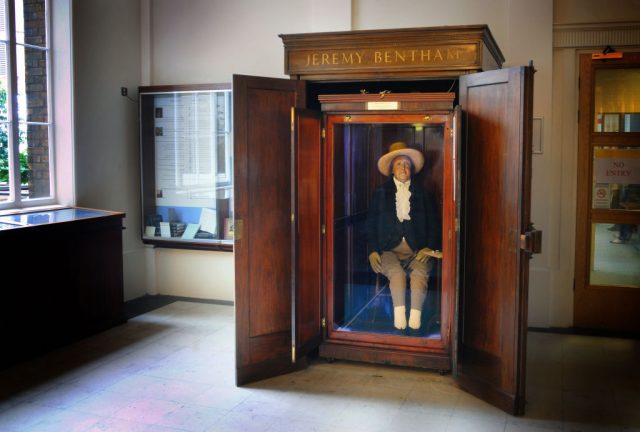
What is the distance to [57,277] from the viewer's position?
5.29 metres

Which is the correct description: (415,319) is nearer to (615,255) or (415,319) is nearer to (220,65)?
(615,255)

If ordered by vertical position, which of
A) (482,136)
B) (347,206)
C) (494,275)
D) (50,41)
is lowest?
(494,275)

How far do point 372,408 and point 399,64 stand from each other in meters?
2.36

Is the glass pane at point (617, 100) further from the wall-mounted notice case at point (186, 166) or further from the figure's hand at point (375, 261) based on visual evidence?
the wall-mounted notice case at point (186, 166)

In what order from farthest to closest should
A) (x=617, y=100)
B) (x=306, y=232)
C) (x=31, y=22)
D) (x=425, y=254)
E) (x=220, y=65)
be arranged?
(x=220, y=65) < (x=31, y=22) < (x=617, y=100) < (x=425, y=254) < (x=306, y=232)

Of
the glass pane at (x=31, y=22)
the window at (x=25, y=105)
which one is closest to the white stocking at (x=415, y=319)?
the window at (x=25, y=105)

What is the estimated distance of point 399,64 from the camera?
4.62m

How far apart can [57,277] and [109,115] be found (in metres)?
1.93

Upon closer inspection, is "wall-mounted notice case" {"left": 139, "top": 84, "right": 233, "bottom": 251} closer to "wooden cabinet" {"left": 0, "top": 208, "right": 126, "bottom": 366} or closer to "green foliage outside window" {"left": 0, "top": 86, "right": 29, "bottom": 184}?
"wooden cabinet" {"left": 0, "top": 208, "right": 126, "bottom": 366}

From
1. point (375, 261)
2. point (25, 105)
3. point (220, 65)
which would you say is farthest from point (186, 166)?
point (375, 261)

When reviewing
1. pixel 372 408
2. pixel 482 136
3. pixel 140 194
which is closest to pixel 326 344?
pixel 372 408

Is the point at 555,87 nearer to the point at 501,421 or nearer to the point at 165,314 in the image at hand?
the point at 501,421

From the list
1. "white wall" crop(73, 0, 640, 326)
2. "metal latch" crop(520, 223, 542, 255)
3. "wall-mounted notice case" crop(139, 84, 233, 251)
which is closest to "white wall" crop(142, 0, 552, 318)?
"white wall" crop(73, 0, 640, 326)

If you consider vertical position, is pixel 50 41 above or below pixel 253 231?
above
